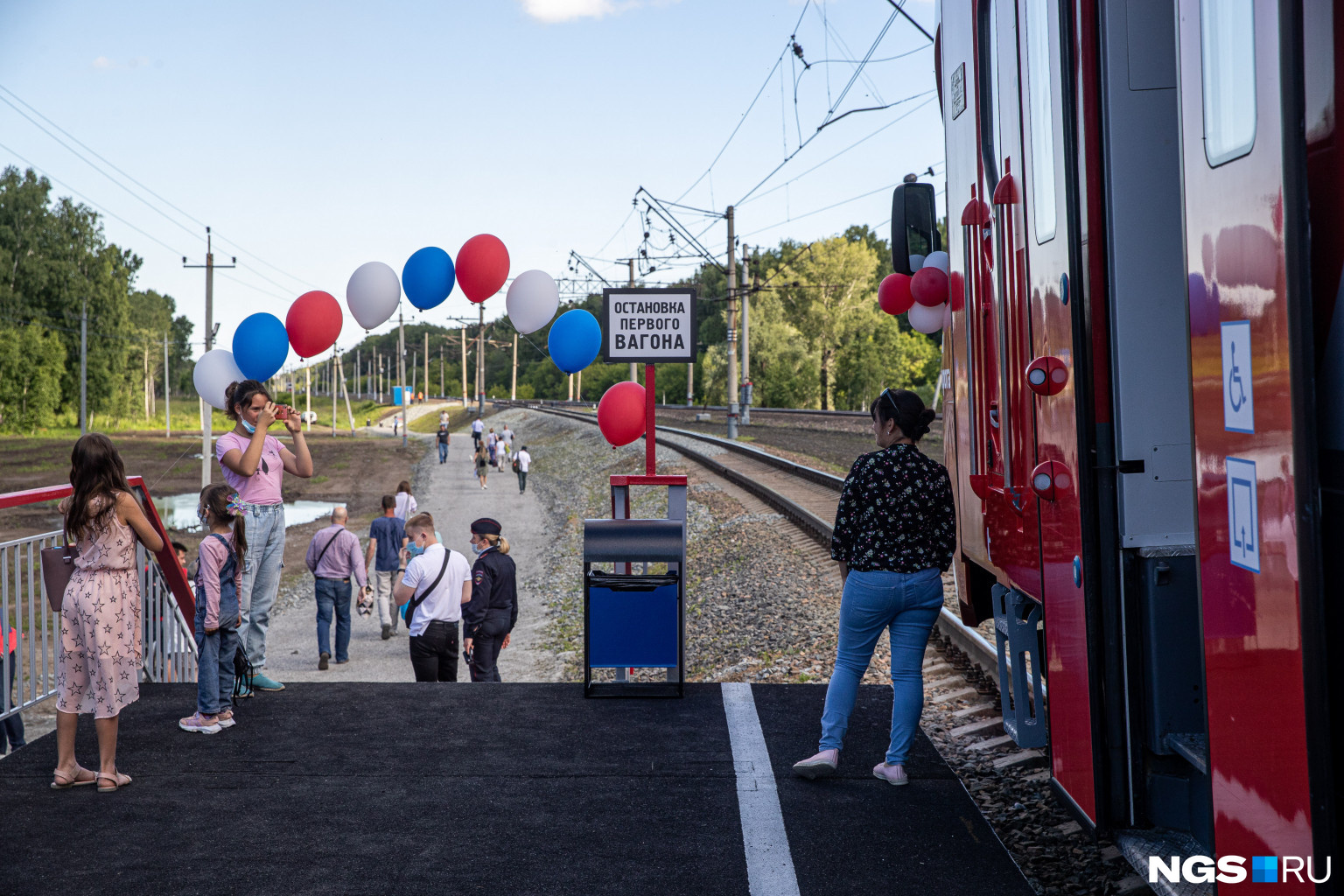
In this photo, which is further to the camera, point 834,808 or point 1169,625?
point 834,808

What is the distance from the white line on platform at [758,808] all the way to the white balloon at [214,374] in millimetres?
4365

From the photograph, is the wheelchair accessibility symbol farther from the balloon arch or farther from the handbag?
the balloon arch

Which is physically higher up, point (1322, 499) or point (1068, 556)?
point (1322, 499)

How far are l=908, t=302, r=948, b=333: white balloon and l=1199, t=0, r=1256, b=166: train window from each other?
380 cm

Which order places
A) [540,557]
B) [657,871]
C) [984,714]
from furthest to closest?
[540,557] → [984,714] → [657,871]

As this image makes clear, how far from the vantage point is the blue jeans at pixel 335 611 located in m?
11.9

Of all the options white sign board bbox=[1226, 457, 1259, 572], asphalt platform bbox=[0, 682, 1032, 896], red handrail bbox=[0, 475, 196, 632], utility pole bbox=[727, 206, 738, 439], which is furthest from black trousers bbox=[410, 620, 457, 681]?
utility pole bbox=[727, 206, 738, 439]

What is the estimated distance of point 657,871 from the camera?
13.0 feet

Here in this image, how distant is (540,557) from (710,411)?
1364 inches

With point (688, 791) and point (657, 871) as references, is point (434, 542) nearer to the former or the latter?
point (688, 791)

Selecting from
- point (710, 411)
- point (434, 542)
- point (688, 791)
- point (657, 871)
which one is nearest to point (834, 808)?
point (688, 791)

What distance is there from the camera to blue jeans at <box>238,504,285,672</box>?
6.20 metres

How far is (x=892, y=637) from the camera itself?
491 cm

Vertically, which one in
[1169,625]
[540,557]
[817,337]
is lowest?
[540,557]
